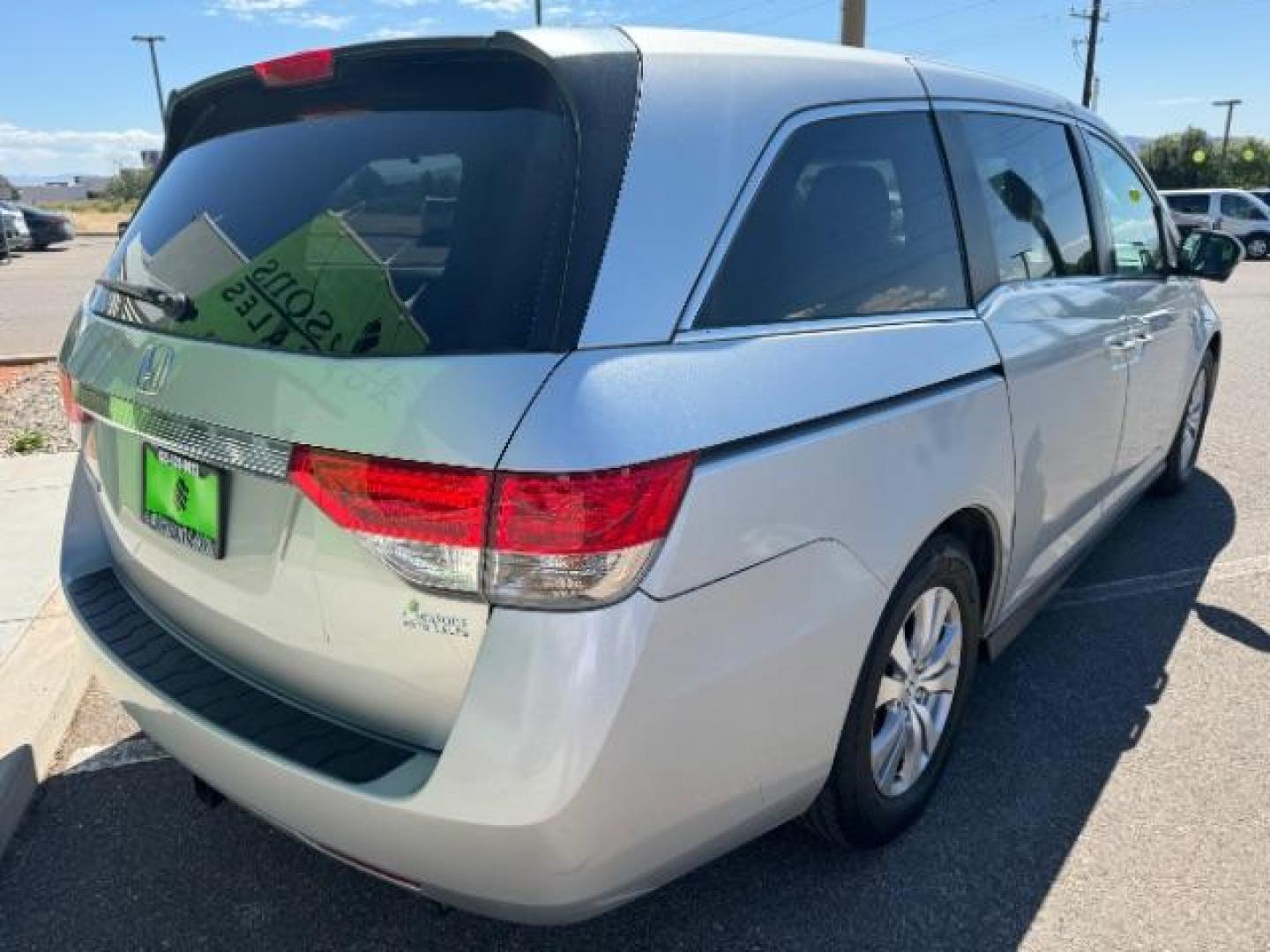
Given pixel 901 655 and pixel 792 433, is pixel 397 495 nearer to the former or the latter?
pixel 792 433

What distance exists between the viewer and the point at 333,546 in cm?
167

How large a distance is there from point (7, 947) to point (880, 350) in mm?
2310

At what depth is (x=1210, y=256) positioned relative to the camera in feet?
13.7

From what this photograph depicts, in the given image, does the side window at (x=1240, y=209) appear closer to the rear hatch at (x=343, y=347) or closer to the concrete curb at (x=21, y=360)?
the concrete curb at (x=21, y=360)

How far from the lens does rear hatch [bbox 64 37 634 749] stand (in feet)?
5.20

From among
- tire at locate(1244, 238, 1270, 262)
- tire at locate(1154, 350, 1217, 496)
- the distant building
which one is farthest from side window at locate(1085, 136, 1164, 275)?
the distant building

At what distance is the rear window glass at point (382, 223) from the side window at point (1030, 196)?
1.44m

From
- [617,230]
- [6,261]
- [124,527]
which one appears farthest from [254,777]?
[6,261]

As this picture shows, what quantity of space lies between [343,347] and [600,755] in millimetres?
792

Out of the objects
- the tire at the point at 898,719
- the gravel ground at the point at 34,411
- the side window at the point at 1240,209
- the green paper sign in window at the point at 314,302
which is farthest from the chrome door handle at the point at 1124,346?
the side window at the point at 1240,209

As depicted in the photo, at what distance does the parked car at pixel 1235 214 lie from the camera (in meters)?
25.0

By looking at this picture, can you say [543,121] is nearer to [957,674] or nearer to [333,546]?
[333,546]

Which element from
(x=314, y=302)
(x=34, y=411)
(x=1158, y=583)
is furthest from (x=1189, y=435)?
(x=34, y=411)

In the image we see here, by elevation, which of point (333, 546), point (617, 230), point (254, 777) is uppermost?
point (617, 230)
